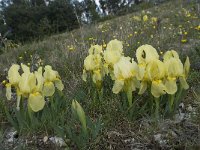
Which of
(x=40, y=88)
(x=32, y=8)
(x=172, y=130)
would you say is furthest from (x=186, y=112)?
(x=32, y=8)

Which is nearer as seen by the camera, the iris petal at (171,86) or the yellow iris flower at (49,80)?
the iris petal at (171,86)

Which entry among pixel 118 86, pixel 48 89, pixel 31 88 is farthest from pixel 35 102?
pixel 118 86

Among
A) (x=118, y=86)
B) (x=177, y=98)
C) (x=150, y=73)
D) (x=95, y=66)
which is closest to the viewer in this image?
(x=150, y=73)

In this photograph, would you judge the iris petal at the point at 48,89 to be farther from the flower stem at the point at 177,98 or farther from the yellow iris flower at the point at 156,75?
the flower stem at the point at 177,98

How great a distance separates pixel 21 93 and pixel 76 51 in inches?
99.7

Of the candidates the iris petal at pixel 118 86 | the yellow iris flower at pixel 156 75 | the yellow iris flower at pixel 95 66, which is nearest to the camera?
the yellow iris flower at pixel 156 75

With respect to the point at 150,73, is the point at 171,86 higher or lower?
lower

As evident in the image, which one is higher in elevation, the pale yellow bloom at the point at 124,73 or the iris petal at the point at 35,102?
the pale yellow bloom at the point at 124,73

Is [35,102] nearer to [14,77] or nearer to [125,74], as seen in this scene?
[14,77]

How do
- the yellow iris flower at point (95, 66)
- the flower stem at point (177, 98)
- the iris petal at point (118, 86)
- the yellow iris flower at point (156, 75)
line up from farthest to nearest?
the yellow iris flower at point (95, 66) < the flower stem at point (177, 98) < the iris petal at point (118, 86) < the yellow iris flower at point (156, 75)

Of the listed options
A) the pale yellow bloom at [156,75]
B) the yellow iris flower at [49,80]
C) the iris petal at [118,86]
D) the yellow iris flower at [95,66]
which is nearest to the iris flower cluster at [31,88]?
the yellow iris flower at [49,80]

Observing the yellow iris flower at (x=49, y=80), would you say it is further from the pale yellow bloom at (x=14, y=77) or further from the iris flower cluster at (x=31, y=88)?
the pale yellow bloom at (x=14, y=77)

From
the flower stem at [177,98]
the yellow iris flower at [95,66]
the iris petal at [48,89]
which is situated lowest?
the flower stem at [177,98]

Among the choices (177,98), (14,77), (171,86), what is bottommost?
(177,98)
